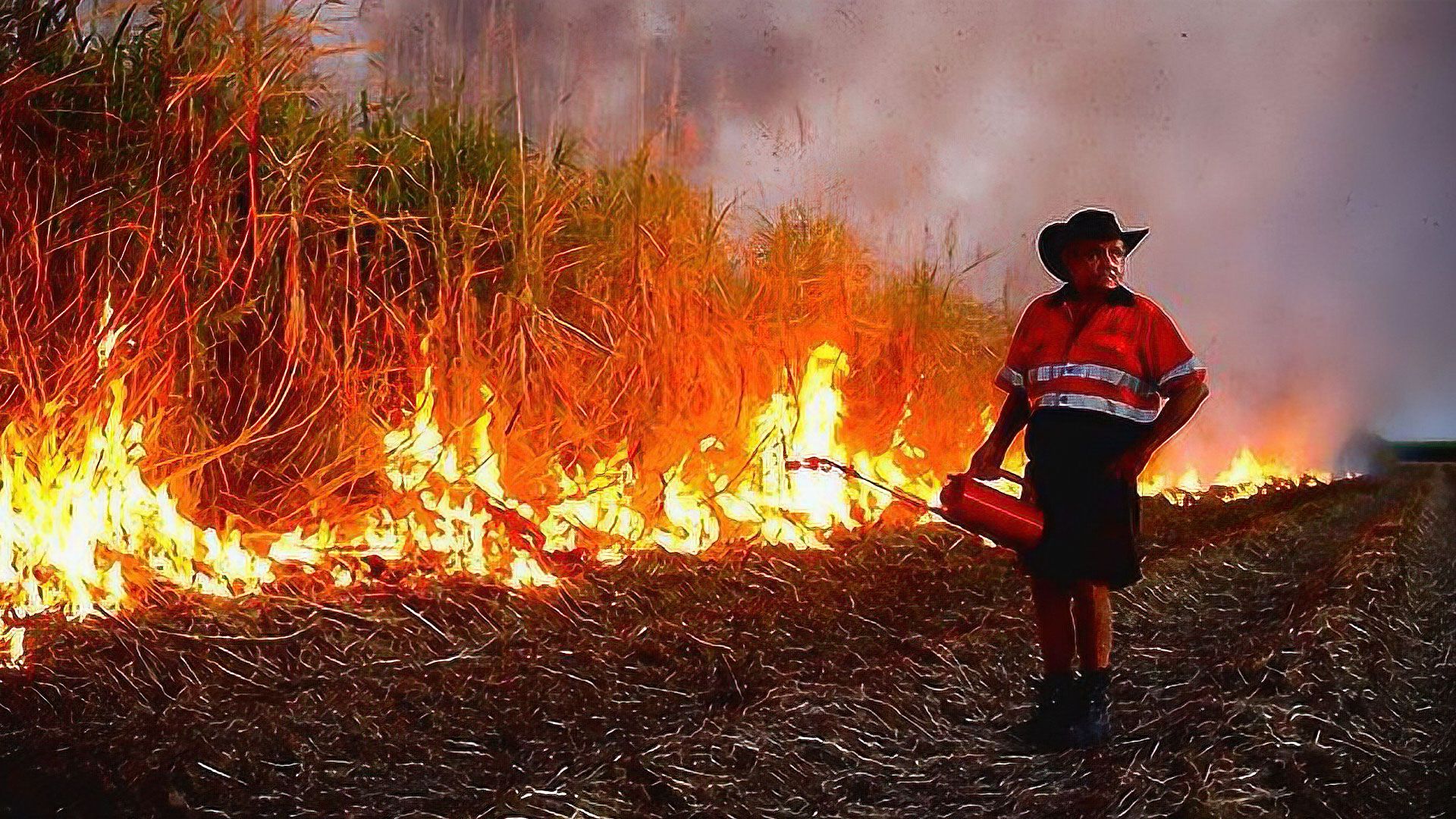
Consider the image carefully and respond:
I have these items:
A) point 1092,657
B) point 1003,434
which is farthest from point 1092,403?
point 1092,657

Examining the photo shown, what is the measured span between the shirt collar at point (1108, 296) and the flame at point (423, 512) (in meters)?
3.85

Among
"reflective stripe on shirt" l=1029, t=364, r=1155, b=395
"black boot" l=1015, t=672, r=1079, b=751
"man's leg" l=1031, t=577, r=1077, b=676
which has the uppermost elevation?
"reflective stripe on shirt" l=1029, t=364, r=1155, b=395

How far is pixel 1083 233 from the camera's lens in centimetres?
398

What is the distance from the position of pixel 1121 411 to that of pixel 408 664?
3.44 meters

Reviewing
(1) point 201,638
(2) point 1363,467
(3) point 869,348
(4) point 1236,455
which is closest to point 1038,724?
(1) point 201,638

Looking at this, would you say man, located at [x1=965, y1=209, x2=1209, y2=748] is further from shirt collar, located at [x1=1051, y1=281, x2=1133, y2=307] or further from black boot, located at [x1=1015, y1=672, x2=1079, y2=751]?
black boot, located at [x1=1015, y1=672, x2=1079, y2=751]

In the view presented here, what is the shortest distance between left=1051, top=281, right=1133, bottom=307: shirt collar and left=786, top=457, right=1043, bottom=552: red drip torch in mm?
561

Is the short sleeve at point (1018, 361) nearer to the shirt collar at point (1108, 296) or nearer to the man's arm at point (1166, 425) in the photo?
the shirt collar at point (1108, 296)

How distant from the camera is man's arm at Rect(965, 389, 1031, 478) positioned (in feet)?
13.8

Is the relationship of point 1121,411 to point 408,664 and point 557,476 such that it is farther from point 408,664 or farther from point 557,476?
point 557,476

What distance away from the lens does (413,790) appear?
4.56 meters

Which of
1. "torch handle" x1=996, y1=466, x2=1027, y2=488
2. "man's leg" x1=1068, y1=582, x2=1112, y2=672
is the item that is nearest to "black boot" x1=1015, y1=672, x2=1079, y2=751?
"man's leg" x1=1068, y1=582, x2=1112, y2=672

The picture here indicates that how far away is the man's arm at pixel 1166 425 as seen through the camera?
153 inches

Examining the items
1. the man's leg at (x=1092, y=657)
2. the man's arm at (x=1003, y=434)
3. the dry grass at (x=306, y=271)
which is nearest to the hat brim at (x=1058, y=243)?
the man's arm at (x=1003, y=434)
